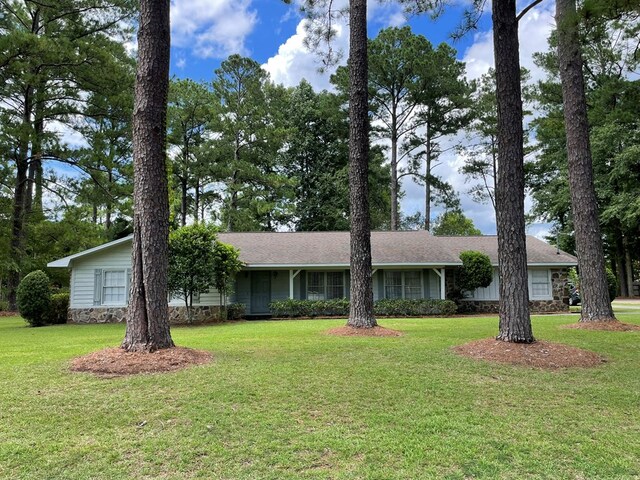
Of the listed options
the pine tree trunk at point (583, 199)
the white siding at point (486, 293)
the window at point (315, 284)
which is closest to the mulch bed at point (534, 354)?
the pine tree trunk at point (583, 199)

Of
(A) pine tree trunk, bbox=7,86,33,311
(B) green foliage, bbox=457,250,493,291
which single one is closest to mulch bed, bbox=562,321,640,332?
(B) green foliage, bbox=457,250,493,291

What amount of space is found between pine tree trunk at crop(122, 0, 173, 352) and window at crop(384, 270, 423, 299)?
41.9 ft

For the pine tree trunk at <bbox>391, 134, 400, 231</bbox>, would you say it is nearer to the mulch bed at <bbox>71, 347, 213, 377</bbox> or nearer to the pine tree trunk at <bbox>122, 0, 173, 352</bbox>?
the pine tree trunk at <bbox>122, 0, 173, 352</bbox>

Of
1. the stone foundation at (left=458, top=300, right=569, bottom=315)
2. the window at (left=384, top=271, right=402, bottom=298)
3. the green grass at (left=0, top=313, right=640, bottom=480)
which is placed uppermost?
the window at (left=384, top=271, right=402, bottom=298)

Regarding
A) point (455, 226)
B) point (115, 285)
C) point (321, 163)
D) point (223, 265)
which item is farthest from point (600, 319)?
point (455, 226)

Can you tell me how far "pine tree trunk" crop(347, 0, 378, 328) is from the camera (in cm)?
1030

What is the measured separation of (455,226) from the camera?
46531 millimetres

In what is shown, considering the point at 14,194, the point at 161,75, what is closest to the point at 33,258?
the point at 14,194

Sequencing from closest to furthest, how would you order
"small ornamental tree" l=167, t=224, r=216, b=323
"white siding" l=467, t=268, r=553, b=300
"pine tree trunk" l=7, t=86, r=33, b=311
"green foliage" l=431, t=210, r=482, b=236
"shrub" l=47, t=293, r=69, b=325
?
"small ornamental tree" l=167, t=224, r=216, b=323, "shrub" l=47, t=293, r=69, b=325, "white siding" l=467, t=268, r=553, b=300, "pine tree trunk" l=7, t=86, r=33, b=311, "green foliage" l=431, t=210, r=482, b=236

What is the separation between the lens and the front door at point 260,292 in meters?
18.4

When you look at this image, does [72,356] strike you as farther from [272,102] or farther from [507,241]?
[272,102]

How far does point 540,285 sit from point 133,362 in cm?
1812

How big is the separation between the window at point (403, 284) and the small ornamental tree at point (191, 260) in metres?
7.52

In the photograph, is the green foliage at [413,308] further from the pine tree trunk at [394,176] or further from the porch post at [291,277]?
the pine tree trunk at [394,176]
